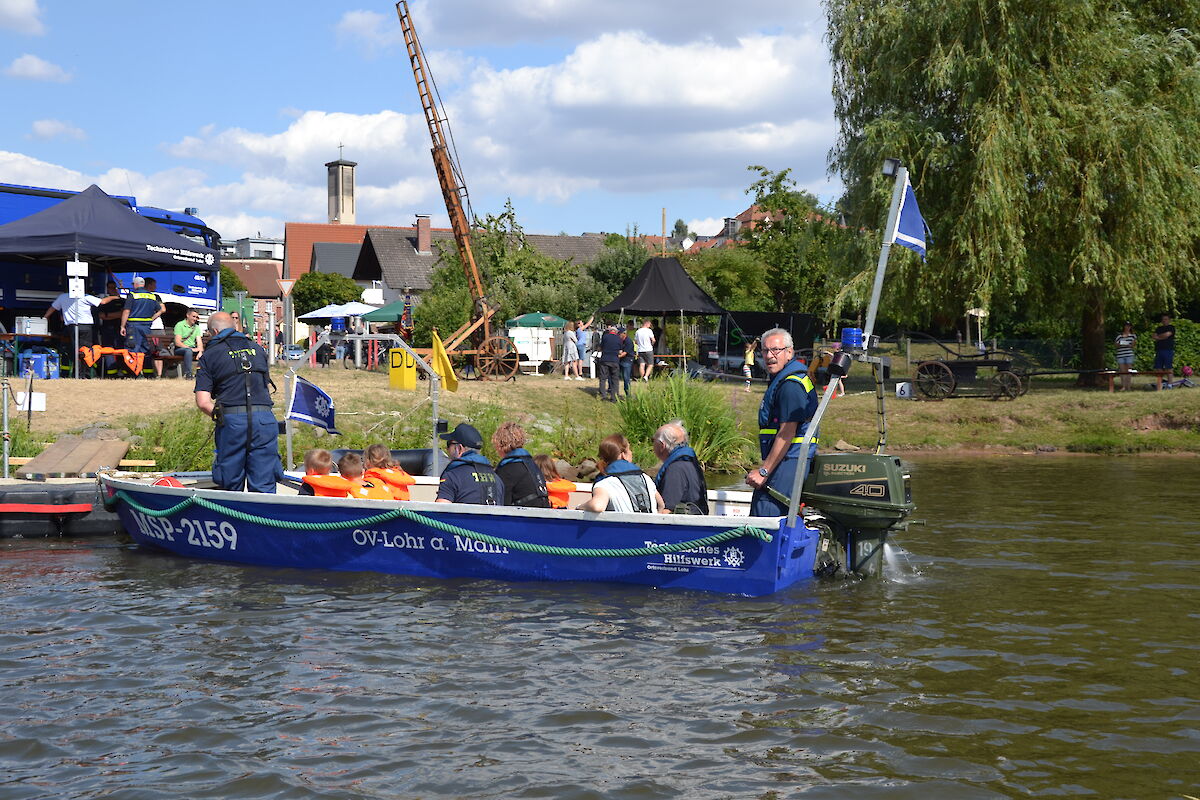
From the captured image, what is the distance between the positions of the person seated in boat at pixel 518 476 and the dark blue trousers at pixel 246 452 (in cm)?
231

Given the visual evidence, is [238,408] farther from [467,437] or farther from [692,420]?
[692,420]

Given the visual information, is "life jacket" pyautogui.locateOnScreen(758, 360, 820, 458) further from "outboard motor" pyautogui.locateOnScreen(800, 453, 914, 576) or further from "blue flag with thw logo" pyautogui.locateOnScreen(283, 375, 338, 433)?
"blue flag with thw logo" pyautogui.locateOnScreen(283, 375, 338, 433)

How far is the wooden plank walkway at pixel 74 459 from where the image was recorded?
47.9ft

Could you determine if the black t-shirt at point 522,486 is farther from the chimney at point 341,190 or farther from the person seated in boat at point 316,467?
the chimney at point 341,190

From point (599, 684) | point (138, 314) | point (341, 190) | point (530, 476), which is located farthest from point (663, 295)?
point (341, 190)

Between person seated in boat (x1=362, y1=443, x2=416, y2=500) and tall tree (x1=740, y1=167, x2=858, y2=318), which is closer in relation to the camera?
person seated in boat (x1=362, y1=443, x2=416, y2=500)

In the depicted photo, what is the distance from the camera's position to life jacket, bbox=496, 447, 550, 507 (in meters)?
10.9

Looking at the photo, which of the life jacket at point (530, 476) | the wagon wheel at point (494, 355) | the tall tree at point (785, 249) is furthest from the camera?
the tall tree at point (785, 249)

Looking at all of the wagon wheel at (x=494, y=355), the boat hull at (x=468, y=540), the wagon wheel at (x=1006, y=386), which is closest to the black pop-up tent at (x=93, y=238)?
the wagon wheel at (x=494, y=355)

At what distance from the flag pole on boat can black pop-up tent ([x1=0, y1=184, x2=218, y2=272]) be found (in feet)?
45.9

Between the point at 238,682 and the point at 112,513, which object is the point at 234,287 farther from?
the point at 238,682

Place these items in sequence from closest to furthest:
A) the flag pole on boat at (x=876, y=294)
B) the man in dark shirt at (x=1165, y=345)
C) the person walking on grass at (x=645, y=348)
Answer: the flag pole on boat at (x=876, y=294) → the man in dark shirt at (x=1165, y=345) → the person walking on grass at (x=645, y=348)

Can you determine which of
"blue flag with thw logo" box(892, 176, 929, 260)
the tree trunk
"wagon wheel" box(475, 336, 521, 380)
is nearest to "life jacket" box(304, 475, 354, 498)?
"blue flag with thw logo" box(892, 176, 929, 260)

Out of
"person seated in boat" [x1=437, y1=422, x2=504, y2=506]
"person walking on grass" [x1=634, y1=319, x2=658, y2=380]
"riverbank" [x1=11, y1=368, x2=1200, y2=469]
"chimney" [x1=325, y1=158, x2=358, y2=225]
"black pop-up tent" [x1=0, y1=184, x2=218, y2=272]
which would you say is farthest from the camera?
"chimney" [x1=325, y1=158, x2=358, y2=225]
